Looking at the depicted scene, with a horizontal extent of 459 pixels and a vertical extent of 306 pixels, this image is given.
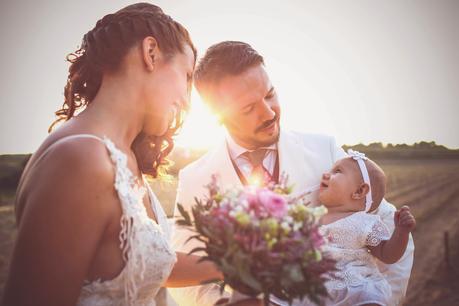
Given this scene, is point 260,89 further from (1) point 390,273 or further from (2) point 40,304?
(2) point 40,304

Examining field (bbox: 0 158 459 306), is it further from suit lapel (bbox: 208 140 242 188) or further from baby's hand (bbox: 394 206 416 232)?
baby's hand (bbox: 394 206 416 232)

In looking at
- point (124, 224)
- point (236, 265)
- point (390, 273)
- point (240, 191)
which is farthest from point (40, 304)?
point (390, 273)

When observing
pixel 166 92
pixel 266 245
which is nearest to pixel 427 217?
pixel 166 92

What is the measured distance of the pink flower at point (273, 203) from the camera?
6.14 feet

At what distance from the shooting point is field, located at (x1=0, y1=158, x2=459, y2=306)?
883cm

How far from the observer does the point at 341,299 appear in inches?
125

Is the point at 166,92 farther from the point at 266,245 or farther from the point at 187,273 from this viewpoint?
the point at 187,273

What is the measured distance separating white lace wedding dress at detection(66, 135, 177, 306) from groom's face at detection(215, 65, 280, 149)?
1.87m

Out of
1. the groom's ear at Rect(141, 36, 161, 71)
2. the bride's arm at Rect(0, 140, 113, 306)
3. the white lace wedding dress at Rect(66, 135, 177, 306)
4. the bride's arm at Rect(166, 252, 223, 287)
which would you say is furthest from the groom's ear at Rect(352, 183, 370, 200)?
the bride's arm at Rect(0, 140, 113, 306)

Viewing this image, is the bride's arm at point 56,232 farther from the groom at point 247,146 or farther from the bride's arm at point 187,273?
the groom at point 247,146

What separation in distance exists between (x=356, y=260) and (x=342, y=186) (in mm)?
667

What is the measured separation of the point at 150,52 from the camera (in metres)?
2.53

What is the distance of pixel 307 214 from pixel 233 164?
2.33 meters

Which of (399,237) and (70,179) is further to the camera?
(399,237)
